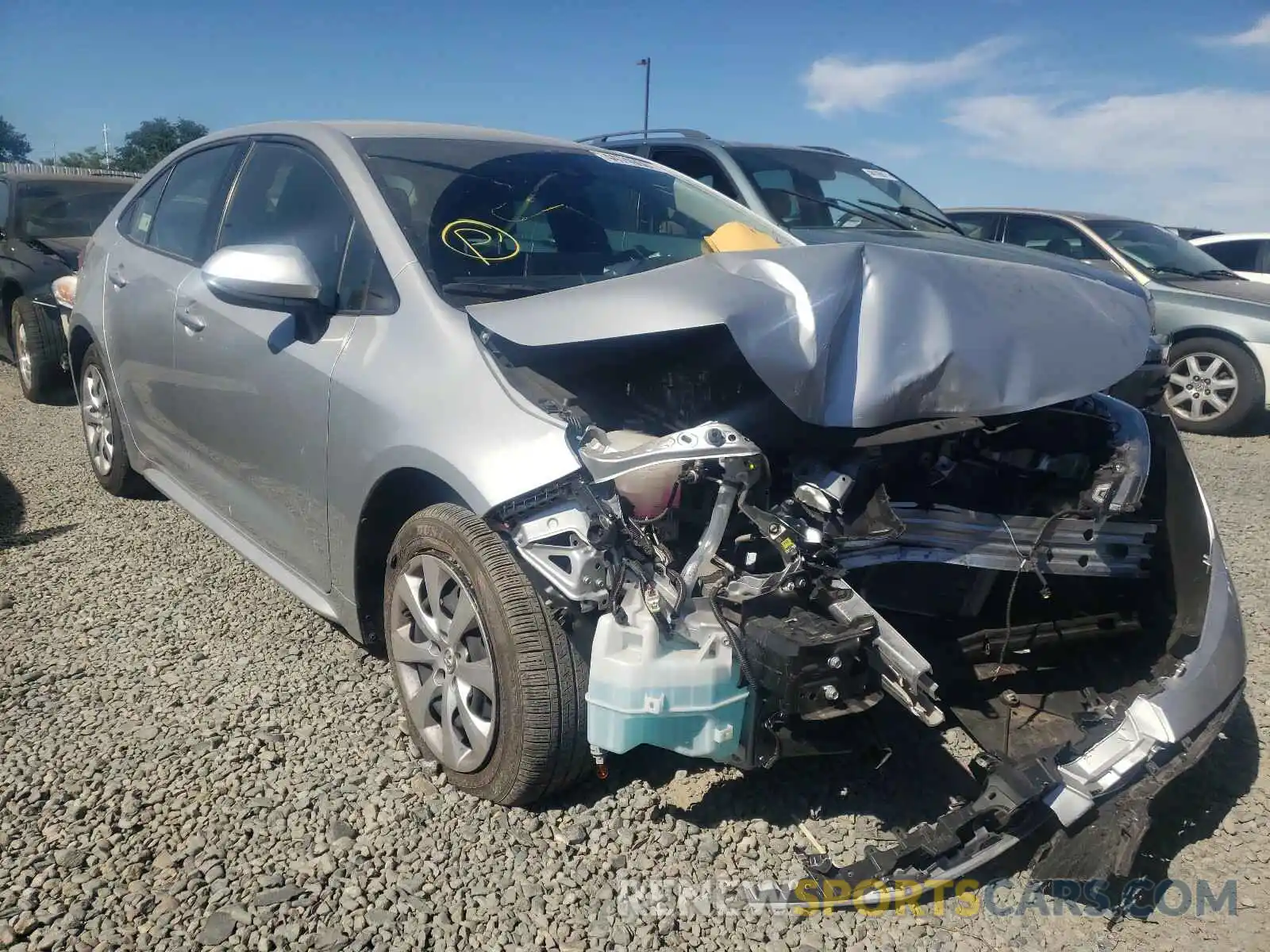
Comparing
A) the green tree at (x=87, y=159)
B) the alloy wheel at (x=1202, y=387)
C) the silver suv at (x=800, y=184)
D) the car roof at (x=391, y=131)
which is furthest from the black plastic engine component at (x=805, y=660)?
the green tree at (x=87, y=159)

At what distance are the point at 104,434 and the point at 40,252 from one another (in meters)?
3.55

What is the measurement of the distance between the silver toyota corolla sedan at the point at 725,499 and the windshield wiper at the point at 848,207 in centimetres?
382

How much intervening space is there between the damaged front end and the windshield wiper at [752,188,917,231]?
4.35 metres

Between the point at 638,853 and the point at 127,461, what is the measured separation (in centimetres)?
347

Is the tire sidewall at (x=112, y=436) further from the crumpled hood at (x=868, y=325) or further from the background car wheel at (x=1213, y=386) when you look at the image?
the background car wheel at (x=1213, y=386)

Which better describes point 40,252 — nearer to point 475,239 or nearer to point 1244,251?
point 475,239

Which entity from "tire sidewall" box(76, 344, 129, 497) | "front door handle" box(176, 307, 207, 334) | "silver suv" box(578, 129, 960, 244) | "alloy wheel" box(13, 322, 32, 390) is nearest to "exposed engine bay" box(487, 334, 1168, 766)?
"front door handle" box(176, 307, 207, 334)

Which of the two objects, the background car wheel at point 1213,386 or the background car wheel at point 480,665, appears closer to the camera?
the background car wheel at point 480,665

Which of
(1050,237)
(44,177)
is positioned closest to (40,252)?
(44,177)

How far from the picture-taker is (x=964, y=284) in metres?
2.37

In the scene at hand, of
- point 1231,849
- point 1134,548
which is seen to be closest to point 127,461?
point 1134,548

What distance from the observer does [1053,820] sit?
7.01 ft

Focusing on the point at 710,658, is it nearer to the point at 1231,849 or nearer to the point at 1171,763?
the point at 1171,763

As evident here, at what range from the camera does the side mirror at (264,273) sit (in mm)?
2789
